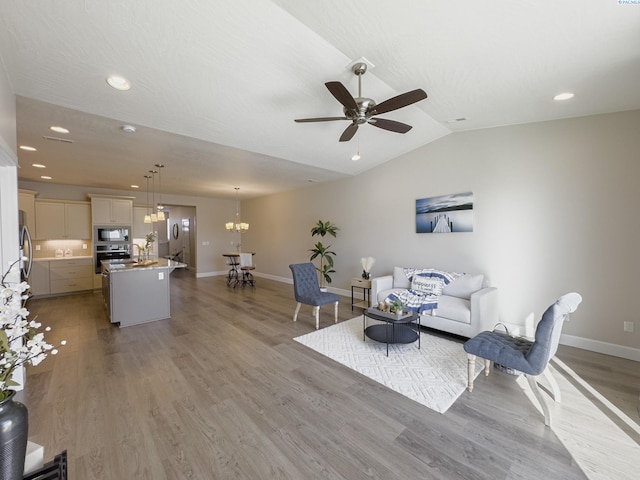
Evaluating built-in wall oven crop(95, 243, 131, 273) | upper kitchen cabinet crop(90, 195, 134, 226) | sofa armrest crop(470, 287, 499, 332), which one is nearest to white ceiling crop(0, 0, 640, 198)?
sofa armrest crop(470, 287, 499, 332)

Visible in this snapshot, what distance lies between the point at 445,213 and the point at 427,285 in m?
1.36

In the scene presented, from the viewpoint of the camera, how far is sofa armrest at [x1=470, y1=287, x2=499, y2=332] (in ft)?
11.6

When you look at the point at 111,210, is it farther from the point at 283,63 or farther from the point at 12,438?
the point at 12,438

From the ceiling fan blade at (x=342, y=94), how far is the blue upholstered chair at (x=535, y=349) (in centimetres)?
239

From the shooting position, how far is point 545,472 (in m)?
1.73

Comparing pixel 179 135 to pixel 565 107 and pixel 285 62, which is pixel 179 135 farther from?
pixel 565 107

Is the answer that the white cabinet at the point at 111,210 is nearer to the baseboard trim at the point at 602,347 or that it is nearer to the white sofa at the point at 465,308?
the white sofa at the point at 465,308

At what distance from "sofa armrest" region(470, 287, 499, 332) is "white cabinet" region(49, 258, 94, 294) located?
8.73 metres

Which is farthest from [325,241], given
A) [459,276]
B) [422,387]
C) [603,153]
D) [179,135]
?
[603,153]

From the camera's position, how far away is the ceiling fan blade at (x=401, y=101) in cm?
230

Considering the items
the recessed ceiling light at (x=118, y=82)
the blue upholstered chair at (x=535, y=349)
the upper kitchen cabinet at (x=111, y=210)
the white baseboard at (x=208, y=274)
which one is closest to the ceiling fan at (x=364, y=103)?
the recessed ceiling light at (x=118, y=82)

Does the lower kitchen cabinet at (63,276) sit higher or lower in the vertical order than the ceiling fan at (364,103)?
lower

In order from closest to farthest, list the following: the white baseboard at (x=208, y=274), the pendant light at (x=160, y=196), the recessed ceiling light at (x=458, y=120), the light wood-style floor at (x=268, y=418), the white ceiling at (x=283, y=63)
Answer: the light wood-style floor at (x=268, y=418) < the white ceiling at (x=283, y=63) < the recessed ceiling light at (x=458, y=120) < the pendant light at (x=160, y=196) < the white baseboard at (x=208, y=274)

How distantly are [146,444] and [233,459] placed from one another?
69 cm
